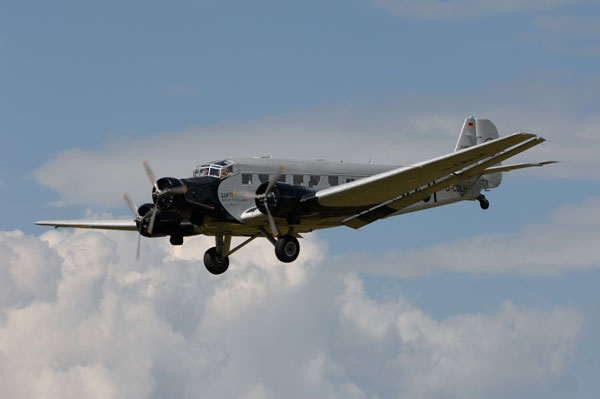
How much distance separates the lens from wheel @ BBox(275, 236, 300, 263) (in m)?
30.0

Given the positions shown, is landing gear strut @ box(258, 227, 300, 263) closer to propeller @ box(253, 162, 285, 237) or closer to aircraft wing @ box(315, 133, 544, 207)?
propeller @ box(253, 162, 285, 237)

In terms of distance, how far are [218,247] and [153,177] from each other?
155 inches

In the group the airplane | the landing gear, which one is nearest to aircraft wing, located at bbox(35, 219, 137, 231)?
the airplane

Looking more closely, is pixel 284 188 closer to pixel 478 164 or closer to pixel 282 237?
pixel 282 237

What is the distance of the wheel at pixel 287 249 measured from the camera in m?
30.0

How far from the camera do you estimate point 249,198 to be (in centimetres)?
3069

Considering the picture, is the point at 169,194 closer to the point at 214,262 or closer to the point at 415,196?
the point at 214,262

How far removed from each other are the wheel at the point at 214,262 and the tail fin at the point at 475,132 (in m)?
11.3

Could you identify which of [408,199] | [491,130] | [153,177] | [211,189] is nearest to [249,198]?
[211,189]

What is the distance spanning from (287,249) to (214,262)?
15.9 feet

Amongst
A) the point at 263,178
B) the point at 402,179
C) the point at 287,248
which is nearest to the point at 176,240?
the point at 263,178

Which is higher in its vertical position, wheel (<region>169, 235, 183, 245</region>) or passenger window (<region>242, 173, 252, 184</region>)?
passenger window (<region>242, 173, 252, 184</region>)

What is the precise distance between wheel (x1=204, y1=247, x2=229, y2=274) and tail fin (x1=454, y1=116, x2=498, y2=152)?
37.1 ft

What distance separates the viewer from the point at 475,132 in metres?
39.3
